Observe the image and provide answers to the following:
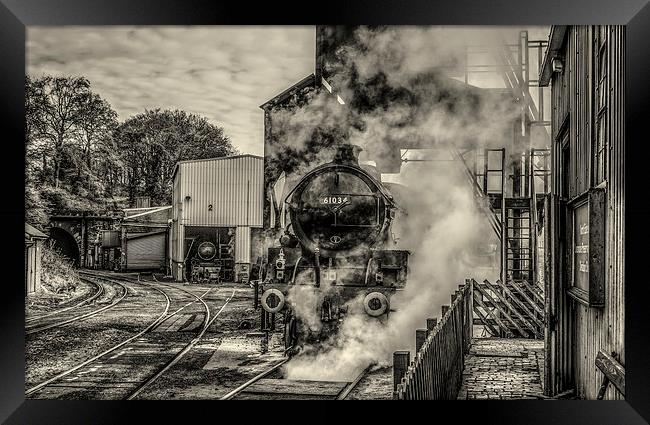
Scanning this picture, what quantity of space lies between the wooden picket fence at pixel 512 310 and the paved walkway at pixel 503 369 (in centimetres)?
31

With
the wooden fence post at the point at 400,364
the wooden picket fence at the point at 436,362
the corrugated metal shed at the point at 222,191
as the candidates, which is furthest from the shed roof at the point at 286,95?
the wooden fence post at the point at 400,364

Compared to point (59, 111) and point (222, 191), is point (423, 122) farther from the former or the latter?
point (59, 111)

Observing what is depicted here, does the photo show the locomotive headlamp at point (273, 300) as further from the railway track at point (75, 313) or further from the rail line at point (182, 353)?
the railway track at point (75, 313)

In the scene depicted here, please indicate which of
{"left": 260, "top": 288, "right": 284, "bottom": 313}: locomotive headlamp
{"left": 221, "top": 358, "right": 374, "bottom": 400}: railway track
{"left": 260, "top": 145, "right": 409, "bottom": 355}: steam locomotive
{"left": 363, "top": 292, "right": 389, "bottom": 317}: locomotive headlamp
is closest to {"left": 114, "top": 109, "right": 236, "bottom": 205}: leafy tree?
{"left": 260, "top": 145, "right": 409, "bottom": 355}: steam locomotive

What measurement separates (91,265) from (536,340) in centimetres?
936

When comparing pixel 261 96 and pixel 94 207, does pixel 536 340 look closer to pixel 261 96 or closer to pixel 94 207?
pixel 261 96

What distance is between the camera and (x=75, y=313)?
36.7 ft

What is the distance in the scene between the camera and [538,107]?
10734 millimetres

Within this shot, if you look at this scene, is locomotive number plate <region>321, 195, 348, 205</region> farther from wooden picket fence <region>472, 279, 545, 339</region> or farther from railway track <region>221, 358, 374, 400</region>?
wooden picket fence <region>472, 279, 545, 339</region>

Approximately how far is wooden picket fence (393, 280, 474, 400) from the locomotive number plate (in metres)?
2.10

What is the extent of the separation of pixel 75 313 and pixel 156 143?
4.68m

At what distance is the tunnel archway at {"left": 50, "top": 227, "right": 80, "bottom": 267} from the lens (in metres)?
12.9
